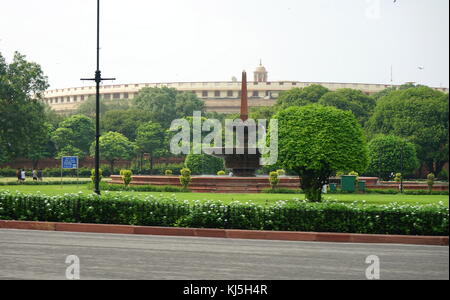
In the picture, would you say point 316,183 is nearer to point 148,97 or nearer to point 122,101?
point 148,97

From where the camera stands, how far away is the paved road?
935 cm

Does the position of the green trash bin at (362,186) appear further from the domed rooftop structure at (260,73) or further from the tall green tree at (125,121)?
the domed rooftop structure at (260,73)

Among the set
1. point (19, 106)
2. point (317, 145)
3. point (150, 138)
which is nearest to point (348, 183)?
point (317, 145)

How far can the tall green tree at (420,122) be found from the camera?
199 feet

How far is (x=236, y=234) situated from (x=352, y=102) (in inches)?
2230

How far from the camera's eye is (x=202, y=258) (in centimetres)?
1120

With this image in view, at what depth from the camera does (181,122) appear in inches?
3191

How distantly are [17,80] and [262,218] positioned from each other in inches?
1618

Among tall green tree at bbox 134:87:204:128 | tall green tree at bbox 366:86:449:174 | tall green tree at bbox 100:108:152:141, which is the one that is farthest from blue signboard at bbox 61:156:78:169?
tall green tree at bbox 134:87:204:128

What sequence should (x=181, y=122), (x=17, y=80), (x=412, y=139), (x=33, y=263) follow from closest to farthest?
(x=33, y=263)
(x=17, y=80)
(x=412, y=139)
(x=181, y=122)

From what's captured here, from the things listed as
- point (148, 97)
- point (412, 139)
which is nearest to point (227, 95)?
point (148, 97)

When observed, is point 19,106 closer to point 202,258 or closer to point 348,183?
point 348,183
